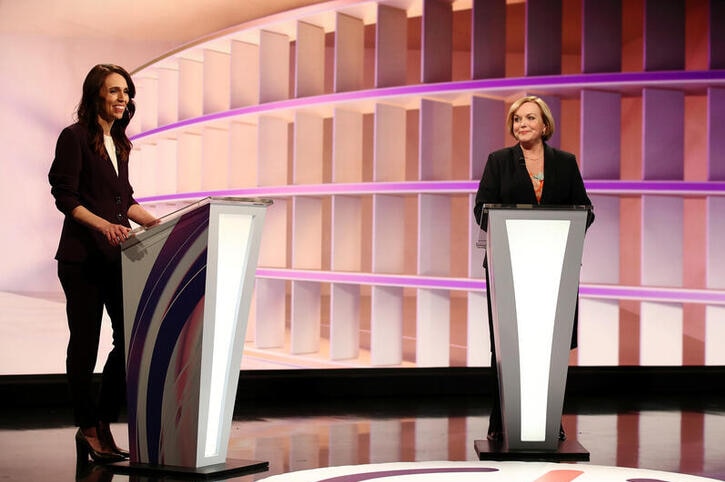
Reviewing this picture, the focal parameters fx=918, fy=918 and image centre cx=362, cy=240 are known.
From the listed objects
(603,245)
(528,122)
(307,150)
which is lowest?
(603,245)

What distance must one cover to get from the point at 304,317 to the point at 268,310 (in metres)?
0.30

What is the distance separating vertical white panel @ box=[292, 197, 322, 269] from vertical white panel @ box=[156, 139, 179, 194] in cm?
138

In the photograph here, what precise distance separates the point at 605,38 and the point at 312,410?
223 centimetres

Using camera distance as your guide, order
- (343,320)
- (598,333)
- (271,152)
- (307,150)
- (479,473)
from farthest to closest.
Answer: (271,152), (307,150), (343,320), (598,333), (479,473)

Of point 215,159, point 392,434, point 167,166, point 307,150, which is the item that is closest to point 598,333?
point 392,434

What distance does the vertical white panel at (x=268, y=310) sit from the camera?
5266mm

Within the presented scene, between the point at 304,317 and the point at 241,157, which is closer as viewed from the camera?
the point at 304,317

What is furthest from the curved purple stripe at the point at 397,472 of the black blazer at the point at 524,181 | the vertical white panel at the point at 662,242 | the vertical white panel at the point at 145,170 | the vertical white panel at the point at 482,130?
the vertical white panel at the point at 145,170

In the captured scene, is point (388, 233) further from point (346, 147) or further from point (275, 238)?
point (275, 238)

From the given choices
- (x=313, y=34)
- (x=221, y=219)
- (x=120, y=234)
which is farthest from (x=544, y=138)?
(x=313, y=34)

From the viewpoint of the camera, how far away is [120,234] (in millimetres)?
2604

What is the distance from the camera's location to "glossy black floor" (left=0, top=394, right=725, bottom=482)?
9.18 ft

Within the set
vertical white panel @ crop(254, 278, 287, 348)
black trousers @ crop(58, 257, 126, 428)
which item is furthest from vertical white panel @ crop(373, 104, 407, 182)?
black trousers @ crop(58, 257, 126, 428)

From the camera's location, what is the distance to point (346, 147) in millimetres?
4859
